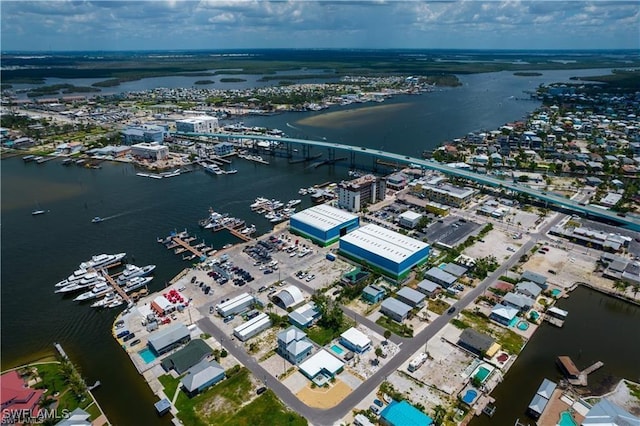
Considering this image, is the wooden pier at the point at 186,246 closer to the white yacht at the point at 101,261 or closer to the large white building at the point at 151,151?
the white yacht at the point at 101,261

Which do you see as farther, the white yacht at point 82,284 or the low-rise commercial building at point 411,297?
the white yacht at point 82,284

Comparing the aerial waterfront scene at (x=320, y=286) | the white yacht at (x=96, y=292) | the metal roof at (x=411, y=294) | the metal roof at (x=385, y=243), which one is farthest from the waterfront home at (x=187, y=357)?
the metal roof at (x=385, y=243)

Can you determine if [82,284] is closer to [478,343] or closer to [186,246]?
[186,246]

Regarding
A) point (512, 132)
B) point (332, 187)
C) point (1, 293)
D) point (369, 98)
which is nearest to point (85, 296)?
point (1, 293)

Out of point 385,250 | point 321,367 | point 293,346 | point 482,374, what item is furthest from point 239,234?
point 482,374

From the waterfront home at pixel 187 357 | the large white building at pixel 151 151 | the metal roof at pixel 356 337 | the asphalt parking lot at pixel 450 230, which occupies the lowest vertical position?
the asphalt parking lot at pixel 450 230

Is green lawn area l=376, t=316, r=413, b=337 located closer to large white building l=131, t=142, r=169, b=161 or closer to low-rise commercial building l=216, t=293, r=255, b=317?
low-rise commercial building l=216, t=293, r=255, b=317
